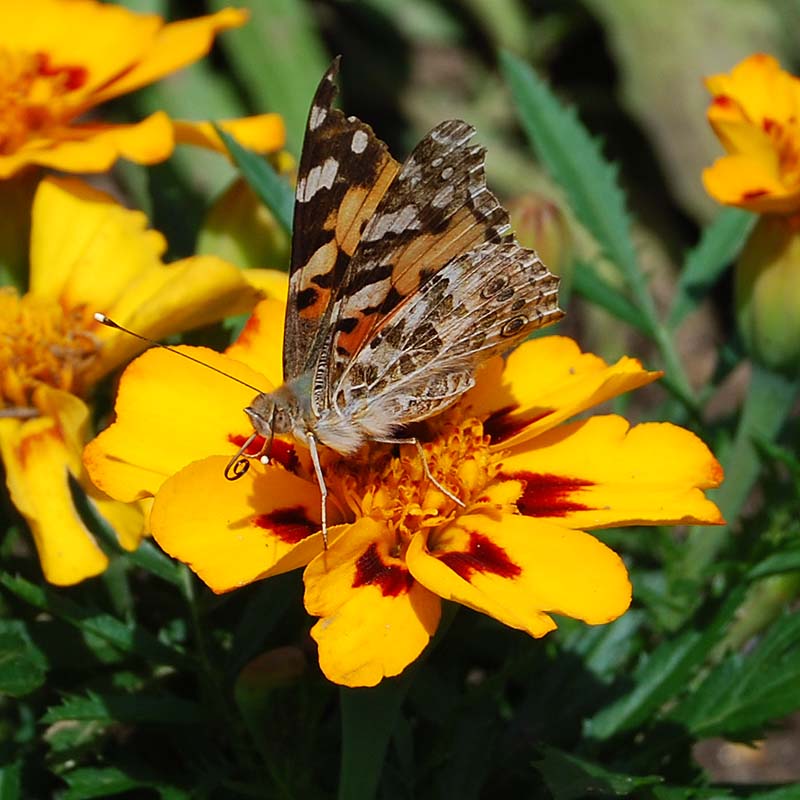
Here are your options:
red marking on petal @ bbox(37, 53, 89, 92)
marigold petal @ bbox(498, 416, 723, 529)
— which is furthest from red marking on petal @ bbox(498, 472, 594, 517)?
red marking on petal @ bbox(37, 53, 89, 92)

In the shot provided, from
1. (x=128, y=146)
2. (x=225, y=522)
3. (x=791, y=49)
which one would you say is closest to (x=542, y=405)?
(x=225, y=522)

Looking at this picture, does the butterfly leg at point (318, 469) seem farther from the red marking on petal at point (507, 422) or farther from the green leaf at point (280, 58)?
the green leaf at point (280, 58)

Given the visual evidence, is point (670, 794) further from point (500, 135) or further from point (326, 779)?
point (500, 135)

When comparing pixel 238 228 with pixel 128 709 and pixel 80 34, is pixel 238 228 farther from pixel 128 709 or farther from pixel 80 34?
pixel 128 709

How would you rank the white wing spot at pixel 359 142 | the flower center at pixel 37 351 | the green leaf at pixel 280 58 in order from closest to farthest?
1. the white wing spot at pixel 359 142
2. the flower center at pixel 37 351
3. the green leaf at pixel 280 58

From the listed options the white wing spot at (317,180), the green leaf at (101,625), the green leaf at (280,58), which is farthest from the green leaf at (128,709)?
the green leaf at (280,58)

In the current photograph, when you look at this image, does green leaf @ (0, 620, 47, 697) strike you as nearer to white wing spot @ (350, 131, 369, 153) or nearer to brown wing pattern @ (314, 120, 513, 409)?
brown wing pattern @ (314, 120, 513, 409)
